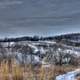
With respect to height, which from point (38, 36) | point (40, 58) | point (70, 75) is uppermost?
point (38, 36)

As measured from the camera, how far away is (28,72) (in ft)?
6.67

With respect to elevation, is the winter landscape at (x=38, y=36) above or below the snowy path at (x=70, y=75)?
above

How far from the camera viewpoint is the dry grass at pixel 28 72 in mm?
2020

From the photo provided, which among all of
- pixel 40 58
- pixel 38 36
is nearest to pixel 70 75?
pixel 40 58

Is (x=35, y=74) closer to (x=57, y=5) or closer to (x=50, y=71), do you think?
(x=50, y=71)

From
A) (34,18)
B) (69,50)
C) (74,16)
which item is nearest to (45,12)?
(34,18)

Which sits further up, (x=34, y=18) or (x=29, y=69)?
(x=34, y=18)

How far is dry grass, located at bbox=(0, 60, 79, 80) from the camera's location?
202 centimetres

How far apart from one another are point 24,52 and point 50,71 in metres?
0.27

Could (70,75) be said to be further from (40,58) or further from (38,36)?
(38,36)

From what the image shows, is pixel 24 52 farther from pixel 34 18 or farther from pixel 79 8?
pixel 79 8

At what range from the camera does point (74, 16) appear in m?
2.07

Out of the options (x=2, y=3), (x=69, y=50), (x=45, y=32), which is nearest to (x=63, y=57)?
(x=69, y=50)

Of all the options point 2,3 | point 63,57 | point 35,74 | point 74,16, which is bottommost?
point 35,74
